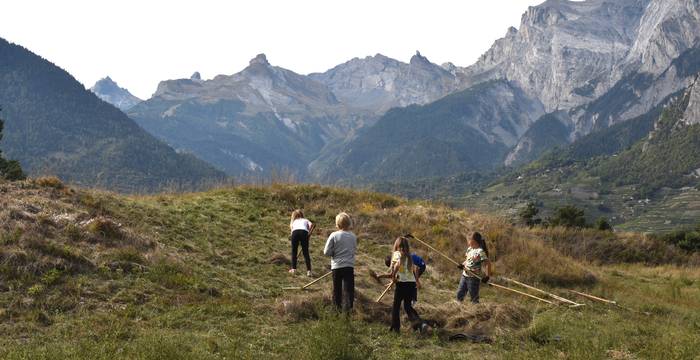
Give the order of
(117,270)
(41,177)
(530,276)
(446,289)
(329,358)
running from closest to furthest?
(329,358)
(117,270)
(446,289)
(41,177)
(530,276)

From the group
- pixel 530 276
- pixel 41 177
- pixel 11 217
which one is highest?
pixel 41 177

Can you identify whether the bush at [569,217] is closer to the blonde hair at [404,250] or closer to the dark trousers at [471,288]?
the dark trousers at [471,288]

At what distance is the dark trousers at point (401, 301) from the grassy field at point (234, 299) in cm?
31

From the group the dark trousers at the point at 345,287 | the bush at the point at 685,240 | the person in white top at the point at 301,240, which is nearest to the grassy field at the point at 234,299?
the dark trousers at the point at 345,287

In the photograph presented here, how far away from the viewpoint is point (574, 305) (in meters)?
15.3

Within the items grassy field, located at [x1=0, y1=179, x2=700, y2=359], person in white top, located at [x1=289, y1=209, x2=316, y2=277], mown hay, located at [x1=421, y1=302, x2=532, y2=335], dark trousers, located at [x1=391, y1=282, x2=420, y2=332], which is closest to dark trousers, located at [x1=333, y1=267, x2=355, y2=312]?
grassy field, located at [x1=0, y1=179, x2=700, y2=359]

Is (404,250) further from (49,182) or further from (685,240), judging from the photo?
(685,240)

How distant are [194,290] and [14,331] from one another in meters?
4.12

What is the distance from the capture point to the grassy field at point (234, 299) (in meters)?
9.53

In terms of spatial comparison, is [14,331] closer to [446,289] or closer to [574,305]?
[446,289]

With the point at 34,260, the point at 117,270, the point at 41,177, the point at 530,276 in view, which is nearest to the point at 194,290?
the point at 117,270

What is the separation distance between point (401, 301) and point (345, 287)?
136 centimetres

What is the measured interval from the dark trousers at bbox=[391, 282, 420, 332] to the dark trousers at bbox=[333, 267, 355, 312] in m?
1.06

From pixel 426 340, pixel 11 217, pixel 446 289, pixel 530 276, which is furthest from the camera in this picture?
A: pixel 530 276
